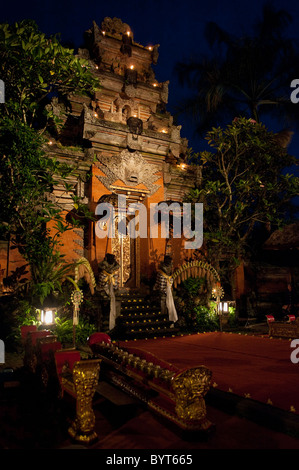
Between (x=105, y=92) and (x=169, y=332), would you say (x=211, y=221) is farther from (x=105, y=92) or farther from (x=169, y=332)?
(x=105, y=92)

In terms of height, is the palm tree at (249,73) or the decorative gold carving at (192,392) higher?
the palm tree at (249,73)

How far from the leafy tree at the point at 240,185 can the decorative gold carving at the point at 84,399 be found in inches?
365

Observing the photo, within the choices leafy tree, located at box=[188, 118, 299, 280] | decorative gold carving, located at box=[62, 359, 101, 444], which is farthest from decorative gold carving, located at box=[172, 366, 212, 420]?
leafy tree, located at box=[188, 118, 299, 280]

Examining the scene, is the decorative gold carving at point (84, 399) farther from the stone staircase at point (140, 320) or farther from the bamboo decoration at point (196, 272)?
the bamboo decoration at point (196, 272)

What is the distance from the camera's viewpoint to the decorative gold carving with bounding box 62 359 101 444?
3307mm

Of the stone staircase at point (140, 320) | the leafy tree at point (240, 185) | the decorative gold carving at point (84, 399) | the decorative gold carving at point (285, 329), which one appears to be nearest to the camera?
the decorative gold carving at point (84, 399)

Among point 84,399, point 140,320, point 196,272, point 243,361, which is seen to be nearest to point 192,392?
point 84,399

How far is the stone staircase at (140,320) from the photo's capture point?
30.4 ft

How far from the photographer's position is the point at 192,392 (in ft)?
11.1

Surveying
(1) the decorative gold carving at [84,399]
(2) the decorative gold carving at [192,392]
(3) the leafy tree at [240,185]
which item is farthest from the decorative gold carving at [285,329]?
(1) the decorative gold carving at [84,399]

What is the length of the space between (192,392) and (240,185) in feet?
33.4

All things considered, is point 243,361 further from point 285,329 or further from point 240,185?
point 240,185

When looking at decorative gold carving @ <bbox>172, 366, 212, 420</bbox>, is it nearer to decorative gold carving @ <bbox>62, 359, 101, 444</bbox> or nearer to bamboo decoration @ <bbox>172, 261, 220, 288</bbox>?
decorative gold carving @ <bbox>62, 359, 101, 444</bbox>

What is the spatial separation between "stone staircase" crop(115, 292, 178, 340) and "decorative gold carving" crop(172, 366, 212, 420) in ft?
19.1
